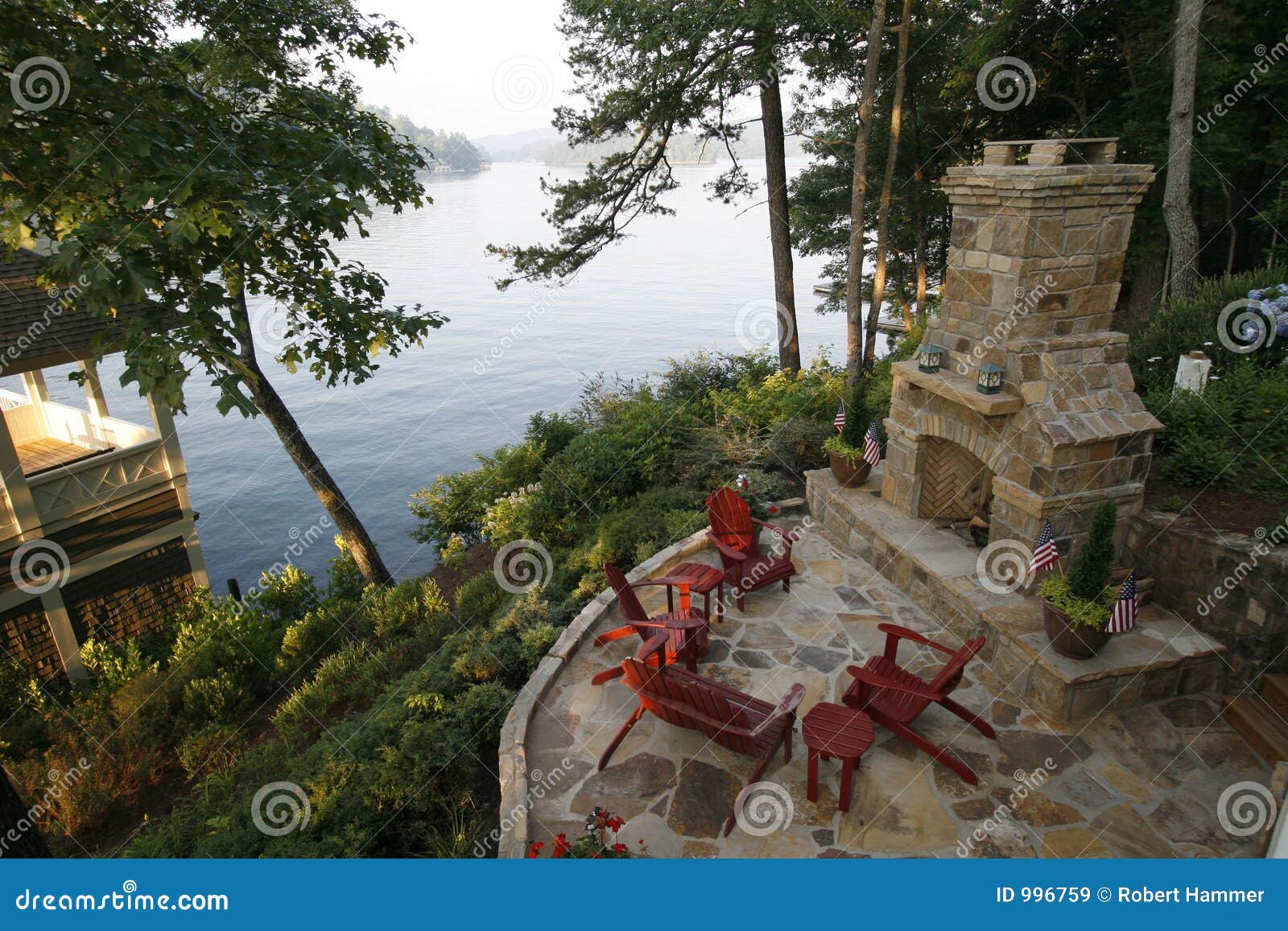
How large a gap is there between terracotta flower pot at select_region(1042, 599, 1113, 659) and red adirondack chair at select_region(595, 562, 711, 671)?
2824 mm

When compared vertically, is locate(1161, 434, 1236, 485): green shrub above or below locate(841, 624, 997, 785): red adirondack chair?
above

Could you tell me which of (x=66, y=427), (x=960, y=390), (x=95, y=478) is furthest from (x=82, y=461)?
(x=960, y=390)

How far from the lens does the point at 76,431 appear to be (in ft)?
44.5

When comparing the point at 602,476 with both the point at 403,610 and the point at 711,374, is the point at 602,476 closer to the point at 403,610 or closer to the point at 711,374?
the point at 403,610

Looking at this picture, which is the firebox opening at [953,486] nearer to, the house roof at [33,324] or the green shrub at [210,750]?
the green shrub at [210,750]

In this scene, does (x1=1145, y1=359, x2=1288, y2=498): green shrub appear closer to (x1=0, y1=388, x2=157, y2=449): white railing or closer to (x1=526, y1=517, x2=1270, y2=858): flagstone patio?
(x1=526, y1=517, x2=1270, y2=858): flagstone patio

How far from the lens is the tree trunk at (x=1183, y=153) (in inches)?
386

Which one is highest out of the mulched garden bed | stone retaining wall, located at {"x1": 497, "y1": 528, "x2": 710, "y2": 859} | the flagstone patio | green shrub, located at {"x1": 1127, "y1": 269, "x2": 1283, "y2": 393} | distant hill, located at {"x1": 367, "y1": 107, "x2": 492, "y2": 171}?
distant hill, located at {"x1": 367, "y1": 107, "x2": 492, "y2": 171}

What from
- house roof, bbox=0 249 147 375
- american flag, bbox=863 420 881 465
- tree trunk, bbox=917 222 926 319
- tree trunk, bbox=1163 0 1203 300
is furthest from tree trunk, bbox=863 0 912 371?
house roof, bbox=0 249 147 375

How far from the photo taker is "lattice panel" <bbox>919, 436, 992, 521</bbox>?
27.7 feet

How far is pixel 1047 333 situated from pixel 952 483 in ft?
7.46

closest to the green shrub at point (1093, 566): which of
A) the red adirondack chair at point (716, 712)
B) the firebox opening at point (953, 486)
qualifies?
the firebox opening at point (953, 486)

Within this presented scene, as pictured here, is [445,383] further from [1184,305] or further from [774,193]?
[1184,305]

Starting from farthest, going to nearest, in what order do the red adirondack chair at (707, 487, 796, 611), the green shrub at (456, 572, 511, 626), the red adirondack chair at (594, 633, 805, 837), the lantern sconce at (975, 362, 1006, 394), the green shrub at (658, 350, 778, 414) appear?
the green shrub at (658, 350, 778, 414) < the green shrub at (456, 572, 511, 626) < the red adirondack chair at (707, 487, 796, 611) < the lantern sconce at (975, 362, 1006, 394) < the red adirondack chair at (594, 633, 805, 837)
